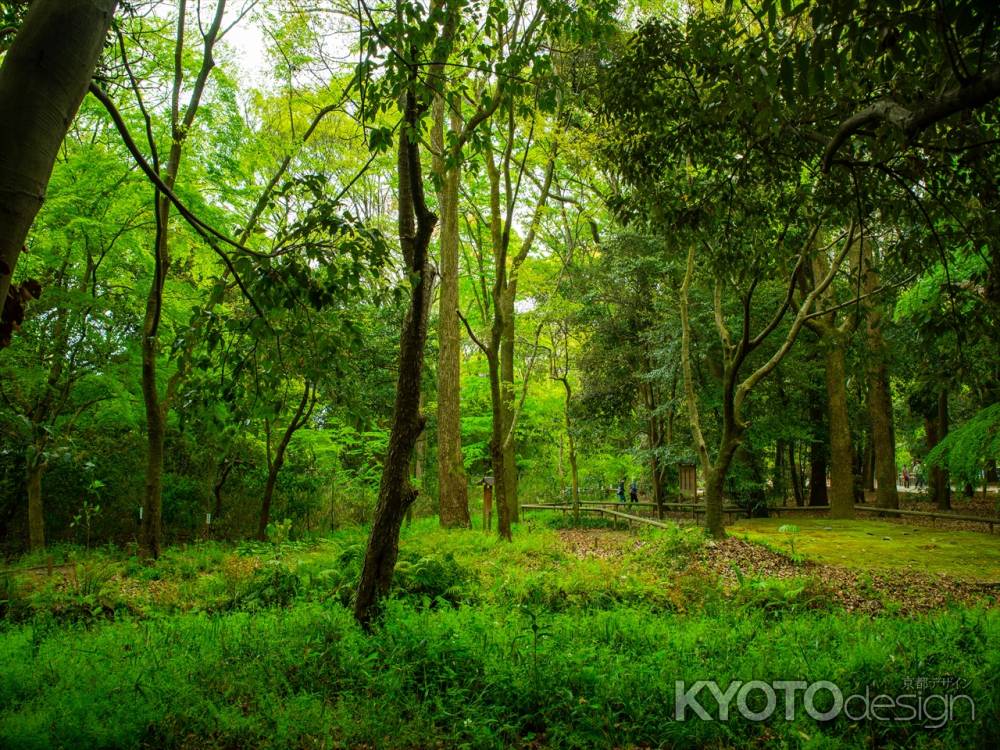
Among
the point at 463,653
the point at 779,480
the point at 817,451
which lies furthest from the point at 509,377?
the point at 779,480

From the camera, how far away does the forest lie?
3.44 meters

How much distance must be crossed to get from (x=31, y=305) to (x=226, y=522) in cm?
703

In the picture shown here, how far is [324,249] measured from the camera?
3.90 meters

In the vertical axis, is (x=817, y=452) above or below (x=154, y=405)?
below

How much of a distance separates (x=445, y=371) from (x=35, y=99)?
11669 millimetres

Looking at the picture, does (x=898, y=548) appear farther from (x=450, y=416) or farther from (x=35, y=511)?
(x=35, y=511)

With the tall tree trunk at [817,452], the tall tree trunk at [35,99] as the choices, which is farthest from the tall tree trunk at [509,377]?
the tall tree trunk at [35,99]

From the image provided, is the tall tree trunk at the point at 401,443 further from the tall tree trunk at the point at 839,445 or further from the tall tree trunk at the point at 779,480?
the tall tree trunk at the point at 779,480

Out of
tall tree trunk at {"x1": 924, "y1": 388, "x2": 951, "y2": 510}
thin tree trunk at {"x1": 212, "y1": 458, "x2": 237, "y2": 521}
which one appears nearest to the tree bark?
tall tree trunk at {"x1": 924, "y1": 388, "x2": 951, "y2": 510}

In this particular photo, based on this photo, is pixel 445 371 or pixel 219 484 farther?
pixel 219 484

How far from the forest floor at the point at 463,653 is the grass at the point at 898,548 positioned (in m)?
0.57

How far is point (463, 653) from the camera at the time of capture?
4.32 metres

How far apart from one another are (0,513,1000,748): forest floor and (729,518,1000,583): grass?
0.57 meters

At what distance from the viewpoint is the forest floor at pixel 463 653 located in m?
3.47
